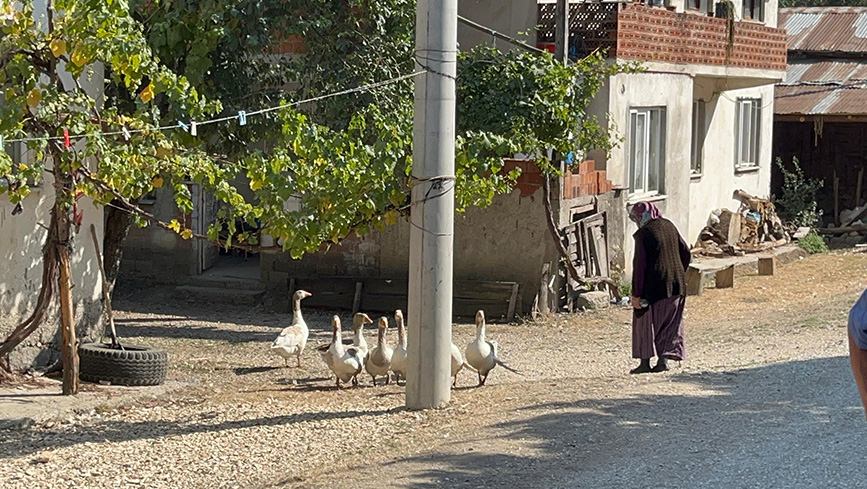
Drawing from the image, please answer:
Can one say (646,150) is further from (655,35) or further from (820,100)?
(820,100)

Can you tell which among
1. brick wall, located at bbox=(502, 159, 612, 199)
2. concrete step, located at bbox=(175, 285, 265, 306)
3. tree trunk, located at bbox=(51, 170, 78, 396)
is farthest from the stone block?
tree trunk, located at bbox=(51, 170, 78, 396)

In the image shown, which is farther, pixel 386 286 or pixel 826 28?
pixel 826 28

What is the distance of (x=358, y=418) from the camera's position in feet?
29.7

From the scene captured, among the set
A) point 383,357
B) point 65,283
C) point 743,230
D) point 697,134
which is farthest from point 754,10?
point 65,283

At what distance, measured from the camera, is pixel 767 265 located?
1909 cm

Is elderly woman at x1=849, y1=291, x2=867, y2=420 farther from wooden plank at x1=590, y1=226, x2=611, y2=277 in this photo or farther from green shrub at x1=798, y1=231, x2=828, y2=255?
green shrub at x1=798, y1=231, x2=828, y2=255

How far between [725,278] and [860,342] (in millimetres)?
14488

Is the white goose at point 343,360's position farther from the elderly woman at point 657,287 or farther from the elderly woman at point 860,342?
the elderly woman at point 860,342

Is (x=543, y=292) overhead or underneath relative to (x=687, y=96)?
underneath

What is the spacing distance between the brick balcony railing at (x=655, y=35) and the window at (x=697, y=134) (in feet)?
3.51

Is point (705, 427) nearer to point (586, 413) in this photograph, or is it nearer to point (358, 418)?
point (586, 413)

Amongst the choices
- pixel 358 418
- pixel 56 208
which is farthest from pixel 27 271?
pixel 358 418

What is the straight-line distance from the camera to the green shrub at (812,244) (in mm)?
21809

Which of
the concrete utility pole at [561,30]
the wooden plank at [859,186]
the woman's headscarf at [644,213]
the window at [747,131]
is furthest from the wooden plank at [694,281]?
the wooden plank at [859,186]
